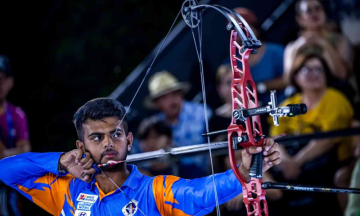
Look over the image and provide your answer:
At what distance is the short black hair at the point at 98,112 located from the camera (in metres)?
2.18

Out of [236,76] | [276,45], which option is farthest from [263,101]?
[236,76]

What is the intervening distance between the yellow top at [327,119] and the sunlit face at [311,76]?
0.40 feet

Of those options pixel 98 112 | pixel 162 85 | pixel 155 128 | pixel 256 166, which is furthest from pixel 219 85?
pixel 256 166

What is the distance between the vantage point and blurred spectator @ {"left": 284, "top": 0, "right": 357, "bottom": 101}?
4.43 m

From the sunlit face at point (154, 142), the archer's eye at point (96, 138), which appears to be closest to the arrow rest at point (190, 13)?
the archer's eye at point (96, 138)

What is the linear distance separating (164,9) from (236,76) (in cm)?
494

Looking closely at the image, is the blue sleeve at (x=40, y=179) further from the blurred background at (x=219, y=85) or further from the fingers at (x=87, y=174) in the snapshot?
the blurred background at (x=219, y=85)

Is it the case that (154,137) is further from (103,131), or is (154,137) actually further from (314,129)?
(103,131)

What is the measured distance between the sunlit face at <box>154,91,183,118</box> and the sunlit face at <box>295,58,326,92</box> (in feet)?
4.11

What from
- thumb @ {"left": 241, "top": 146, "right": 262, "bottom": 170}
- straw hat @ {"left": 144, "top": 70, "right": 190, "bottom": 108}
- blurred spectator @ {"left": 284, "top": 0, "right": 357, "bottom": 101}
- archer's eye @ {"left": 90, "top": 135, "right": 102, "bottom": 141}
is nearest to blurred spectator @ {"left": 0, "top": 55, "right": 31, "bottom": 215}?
straw hat @ {"left": 144, "top": 70, "right": 190, "bottom": 108}

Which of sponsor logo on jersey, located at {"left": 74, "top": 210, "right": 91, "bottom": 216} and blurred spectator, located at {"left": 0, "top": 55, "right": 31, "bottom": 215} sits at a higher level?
blurred spectator, located at {"left": 0, "top": 55, "right": 31, "bottom": 215}

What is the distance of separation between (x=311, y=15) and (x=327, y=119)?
3.40 ft

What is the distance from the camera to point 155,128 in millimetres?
4773

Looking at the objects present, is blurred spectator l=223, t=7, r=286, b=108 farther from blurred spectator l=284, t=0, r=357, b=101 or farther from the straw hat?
the straw hat
